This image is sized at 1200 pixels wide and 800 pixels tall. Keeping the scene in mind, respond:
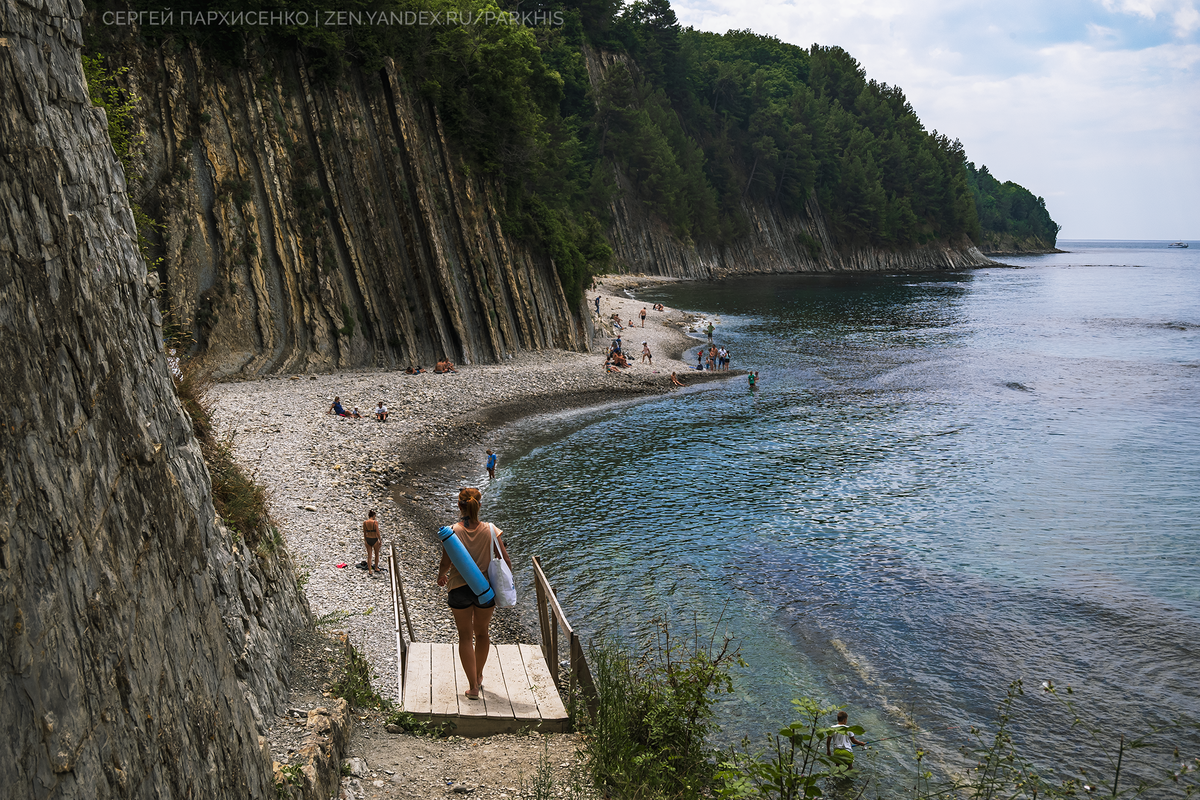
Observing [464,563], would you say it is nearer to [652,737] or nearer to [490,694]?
[490,694]

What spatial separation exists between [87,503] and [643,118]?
103328 mm

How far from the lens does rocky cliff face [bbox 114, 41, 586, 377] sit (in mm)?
30469

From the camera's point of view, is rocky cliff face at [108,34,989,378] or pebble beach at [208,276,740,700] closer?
pebble beach at [208,276,740,700]

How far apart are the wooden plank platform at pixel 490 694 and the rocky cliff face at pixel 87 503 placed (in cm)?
264

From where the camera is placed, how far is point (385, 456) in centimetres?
2641

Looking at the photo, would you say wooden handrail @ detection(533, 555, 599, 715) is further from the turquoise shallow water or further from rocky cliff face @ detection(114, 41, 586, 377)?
rocky cliff face @ detection(114, 41, 586, 377)

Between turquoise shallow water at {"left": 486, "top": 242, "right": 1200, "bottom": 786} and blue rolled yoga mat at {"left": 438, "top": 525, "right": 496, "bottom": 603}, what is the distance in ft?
23.5

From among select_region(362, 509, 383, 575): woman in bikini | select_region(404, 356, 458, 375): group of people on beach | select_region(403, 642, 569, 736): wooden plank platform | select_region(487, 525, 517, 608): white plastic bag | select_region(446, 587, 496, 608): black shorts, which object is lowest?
select_region(362, 509, 383, 575): woman in bikini

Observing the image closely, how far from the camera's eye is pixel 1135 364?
5197 centimetres

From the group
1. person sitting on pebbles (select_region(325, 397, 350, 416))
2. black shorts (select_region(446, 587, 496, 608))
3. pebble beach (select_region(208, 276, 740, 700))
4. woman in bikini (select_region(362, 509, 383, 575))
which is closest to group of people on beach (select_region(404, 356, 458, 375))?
pebble beach (select_region(208, 276, 740, 700))

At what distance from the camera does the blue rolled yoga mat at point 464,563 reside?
25.5ft

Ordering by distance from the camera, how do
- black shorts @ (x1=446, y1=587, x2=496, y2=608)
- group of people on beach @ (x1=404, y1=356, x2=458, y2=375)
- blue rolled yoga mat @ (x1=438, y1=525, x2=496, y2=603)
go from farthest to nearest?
group of people on beach @ (x1=404, y1=356, x2=458, y2=375), black shorts @ (x1=446, y1=587, x2=496, y2=608), blue rolled yoga mat @ (x1=438, y1=525, x2=496, y2=603)

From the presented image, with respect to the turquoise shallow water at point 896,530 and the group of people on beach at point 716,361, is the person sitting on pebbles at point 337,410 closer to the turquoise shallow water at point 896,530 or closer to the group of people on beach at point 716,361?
the turquoise shallow water at point 896,530

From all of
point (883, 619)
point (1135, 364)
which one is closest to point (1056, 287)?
point (1135, 364)
